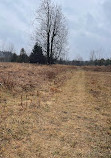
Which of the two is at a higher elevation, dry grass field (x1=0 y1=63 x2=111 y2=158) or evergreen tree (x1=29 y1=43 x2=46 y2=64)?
evergreen tree (x1=29 y1=43 x2=46 y2=64)

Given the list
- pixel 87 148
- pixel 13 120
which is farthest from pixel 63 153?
pixel 13 120

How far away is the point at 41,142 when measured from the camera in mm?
4684

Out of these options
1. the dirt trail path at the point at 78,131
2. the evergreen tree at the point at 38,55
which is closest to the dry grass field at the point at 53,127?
the dirt trail path at the point at 78,131

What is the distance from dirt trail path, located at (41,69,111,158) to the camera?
4379 millimetres

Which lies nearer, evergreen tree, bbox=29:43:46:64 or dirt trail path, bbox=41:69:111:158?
dirt trail path, bbox=41:69:111:158

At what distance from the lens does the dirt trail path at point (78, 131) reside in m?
4.38

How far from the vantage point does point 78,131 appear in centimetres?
546

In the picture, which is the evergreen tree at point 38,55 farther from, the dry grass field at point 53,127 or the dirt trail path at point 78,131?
the dirt trail path at point 78,131

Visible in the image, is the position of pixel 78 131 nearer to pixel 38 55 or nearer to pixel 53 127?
pixel 53 127

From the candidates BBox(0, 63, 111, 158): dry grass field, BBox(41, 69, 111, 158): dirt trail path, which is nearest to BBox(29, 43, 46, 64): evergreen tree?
BBox(0, 63, 111, 158): dry grass field

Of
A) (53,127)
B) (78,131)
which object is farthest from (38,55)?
(78,131)

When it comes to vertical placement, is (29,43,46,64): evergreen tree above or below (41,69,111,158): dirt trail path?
above

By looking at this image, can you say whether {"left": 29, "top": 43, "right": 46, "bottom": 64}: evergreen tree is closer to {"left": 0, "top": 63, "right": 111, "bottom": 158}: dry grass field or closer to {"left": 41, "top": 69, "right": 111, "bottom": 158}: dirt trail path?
{"left": 0, "top": 63, "right": 111, "bottom": 158}: dry grass field

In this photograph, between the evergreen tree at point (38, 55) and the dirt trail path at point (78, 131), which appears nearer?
the dirt trail path at point (78, 131)
